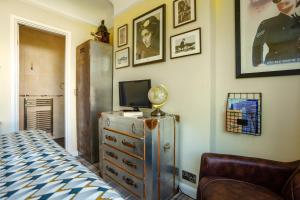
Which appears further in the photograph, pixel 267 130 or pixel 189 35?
pixel 189 35

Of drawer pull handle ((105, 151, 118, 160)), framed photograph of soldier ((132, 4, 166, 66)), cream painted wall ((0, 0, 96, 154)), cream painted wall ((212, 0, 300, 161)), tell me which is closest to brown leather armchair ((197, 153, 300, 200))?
cream painted wall ((212, 0, 300, 161))

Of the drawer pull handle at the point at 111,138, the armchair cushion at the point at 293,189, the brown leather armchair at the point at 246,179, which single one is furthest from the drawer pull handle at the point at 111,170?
the armchair cushion at the point at 293,189

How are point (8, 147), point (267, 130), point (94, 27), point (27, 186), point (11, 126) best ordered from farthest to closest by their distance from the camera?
point (94, 27) < point (11, 126) < point (267, 130) < point (8, 147) < point (27, 186)

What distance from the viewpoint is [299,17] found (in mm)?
1224

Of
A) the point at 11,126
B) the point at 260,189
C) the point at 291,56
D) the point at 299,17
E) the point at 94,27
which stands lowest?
the point at 260,189

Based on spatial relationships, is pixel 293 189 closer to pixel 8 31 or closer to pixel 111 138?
pixel 111 138

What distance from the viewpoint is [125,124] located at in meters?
1.70

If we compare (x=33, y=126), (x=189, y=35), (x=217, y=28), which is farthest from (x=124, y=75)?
(x=33, y=126)

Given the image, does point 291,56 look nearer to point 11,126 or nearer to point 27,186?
point 27,186

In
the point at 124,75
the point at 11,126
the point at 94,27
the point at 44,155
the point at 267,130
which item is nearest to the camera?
the point at 44,155

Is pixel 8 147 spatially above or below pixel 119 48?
below

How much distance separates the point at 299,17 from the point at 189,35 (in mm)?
871

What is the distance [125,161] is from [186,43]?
4.70ft

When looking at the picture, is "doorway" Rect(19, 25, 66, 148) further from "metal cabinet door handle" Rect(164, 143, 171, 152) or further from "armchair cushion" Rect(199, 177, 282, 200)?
"armchair cushion" Rect(199, 177, 282, 200)
